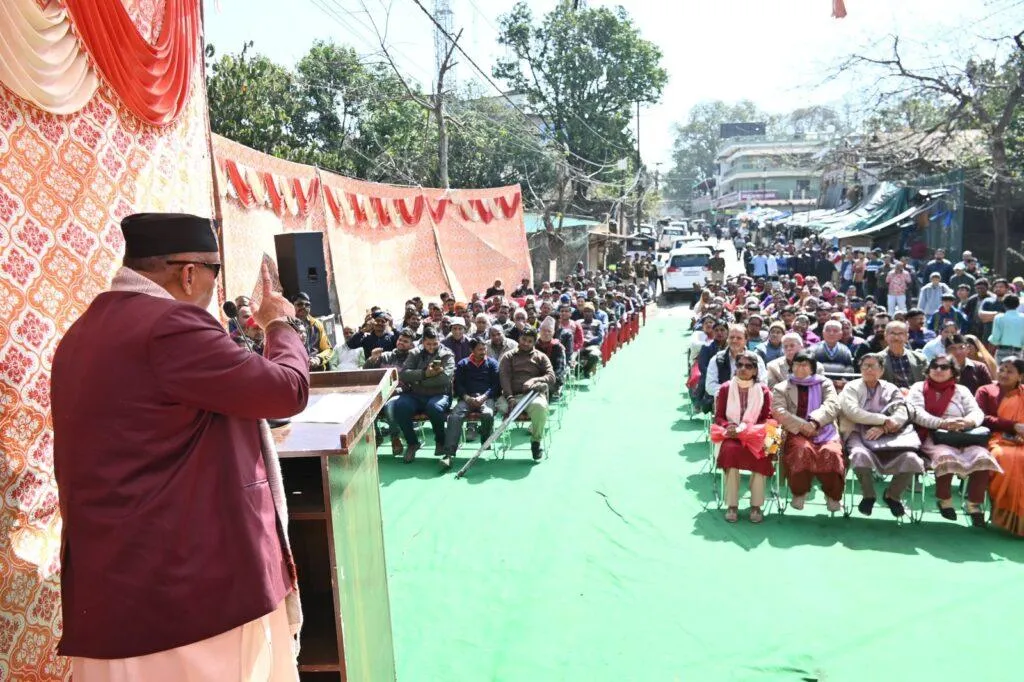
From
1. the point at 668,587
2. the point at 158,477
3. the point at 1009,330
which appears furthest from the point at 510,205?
the point at 158,477

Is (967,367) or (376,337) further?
(376,337)

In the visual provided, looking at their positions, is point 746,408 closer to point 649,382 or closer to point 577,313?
point 649,382

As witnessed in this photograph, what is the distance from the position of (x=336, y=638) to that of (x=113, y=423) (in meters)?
1.14

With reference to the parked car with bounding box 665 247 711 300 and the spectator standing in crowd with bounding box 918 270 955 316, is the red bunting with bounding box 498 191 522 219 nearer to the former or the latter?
the parked car with bounding box 665 247 711 300

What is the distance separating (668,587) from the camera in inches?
206

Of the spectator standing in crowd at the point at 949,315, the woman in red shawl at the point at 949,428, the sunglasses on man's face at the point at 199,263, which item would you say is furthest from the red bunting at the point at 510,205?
the sunglasses on man's face at the point at 199,263

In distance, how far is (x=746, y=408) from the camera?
6836 mm

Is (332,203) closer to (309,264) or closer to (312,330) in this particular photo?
(312,330)

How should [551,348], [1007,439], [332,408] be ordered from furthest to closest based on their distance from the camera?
1. [551,348]
2. [1007,439]
3. [332,408]

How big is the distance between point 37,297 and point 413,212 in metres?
14.9

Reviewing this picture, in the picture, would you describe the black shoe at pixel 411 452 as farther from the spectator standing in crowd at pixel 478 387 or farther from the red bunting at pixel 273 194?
the red bunting at pixel 273 194

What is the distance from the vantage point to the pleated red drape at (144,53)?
3125 mm

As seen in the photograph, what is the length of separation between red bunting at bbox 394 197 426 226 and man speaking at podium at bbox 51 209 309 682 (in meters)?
15.1

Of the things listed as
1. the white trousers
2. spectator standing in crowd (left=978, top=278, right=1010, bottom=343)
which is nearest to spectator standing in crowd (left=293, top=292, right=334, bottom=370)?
the white trousers
